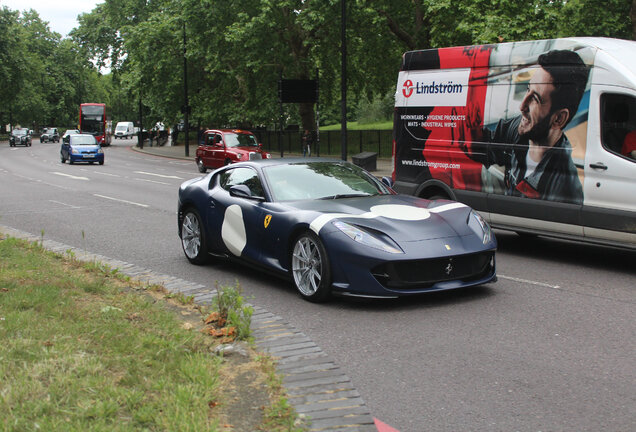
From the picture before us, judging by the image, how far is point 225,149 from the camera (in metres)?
31.5

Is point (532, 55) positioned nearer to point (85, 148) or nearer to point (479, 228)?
point (479, 228)

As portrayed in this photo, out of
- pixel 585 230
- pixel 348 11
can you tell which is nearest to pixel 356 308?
pixel 585 230

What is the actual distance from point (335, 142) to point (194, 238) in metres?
36.5

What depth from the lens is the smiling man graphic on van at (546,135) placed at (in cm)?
903

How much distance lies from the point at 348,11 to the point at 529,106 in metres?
27.3

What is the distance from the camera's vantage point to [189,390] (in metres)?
4.14

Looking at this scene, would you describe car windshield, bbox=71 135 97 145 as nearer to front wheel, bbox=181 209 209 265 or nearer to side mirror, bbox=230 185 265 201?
front wheel, bbox=181 209 209 265

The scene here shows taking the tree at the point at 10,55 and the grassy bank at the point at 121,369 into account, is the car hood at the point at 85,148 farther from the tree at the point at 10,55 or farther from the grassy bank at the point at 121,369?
the tree at the point at 10,55

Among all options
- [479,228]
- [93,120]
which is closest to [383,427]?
[479,228]

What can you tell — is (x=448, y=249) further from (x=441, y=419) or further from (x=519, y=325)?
(x=441, y=419)

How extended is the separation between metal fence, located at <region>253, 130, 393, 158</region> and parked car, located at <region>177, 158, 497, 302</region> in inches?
1094

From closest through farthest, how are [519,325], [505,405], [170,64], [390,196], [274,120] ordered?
[505,405] < [519,325] < [390,196] < [274,120] < [170,64]

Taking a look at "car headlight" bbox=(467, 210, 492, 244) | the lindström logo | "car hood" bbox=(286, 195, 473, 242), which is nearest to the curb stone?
"car hood" bbox=(286, 195, 473, 242)

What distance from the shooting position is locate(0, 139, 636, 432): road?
4.38m
